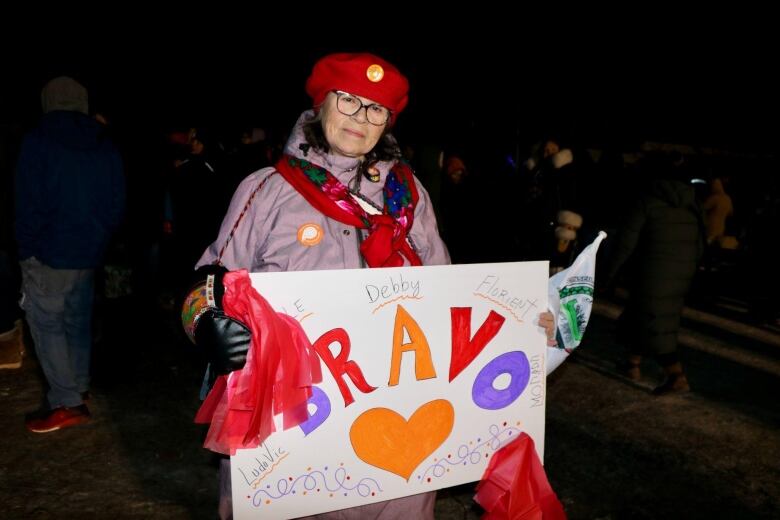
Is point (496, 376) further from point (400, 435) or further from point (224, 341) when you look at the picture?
point (224, 341)

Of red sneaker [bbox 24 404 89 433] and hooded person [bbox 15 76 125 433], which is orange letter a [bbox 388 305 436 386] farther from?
red sneaker [bbox 24 404 89 433]

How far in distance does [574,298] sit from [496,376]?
353 mm

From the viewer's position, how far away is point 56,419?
3418 millimetres

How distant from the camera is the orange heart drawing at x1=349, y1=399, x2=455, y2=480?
5.25 feet

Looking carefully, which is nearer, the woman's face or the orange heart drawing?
the orange heart drawing

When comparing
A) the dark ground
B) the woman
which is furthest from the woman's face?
the dark ground

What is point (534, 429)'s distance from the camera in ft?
5.98

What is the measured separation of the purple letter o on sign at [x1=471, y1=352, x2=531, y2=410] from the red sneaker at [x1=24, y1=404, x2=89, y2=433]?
2859mm

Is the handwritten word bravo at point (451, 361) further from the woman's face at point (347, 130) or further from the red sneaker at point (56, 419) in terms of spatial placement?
the red sneaker at point (56, 419)

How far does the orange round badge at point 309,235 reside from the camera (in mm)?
1655

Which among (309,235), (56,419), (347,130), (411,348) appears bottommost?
(56,419)

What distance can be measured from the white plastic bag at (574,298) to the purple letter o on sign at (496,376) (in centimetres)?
16

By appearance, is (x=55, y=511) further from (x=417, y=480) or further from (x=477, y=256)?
(x=477, y=256)

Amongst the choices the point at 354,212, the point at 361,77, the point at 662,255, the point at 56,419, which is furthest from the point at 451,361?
the point at 662,255
